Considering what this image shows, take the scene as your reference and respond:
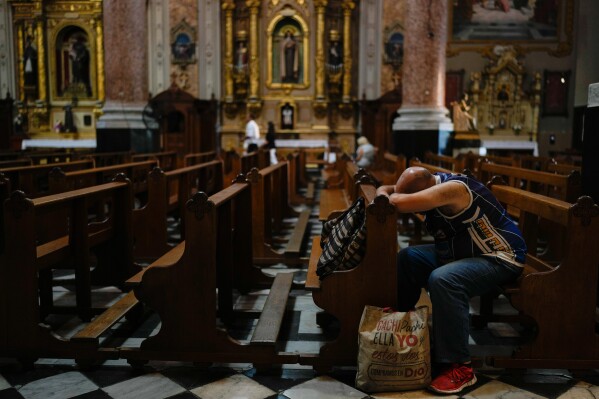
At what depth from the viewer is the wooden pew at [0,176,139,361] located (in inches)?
131

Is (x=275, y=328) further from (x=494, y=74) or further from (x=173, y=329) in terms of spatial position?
(x=494, y=74)

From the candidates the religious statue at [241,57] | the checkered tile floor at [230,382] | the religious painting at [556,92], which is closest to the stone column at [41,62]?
the religious statue at [241,57]

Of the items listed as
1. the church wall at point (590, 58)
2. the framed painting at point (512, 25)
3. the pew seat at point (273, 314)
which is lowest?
the pew seat at point (273, 314)

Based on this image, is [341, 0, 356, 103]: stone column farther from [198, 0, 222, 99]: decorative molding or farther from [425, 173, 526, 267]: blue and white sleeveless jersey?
[425, 173, 526, 267]: blue and white sleeveless jersey

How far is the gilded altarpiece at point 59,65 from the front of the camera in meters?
21.8

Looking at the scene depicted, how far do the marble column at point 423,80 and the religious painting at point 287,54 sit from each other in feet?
30.8

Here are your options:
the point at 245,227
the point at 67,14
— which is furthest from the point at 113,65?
the point at 67,14

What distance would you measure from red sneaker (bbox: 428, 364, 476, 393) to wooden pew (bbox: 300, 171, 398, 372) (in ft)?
1.45

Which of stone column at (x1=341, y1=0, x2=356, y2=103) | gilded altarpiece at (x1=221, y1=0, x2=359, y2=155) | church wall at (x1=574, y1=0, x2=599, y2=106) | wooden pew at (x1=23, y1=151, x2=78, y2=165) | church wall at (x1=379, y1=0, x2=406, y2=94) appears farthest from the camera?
gilded altarpiece at (x1=221, y1=0, x2=359, y2=155)

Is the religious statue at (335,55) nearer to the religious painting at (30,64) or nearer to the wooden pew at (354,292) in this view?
the religious painting at (30,64)

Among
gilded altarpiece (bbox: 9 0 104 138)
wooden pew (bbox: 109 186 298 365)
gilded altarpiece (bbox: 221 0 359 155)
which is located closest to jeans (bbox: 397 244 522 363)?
wooden pew (bbox: 109 186 298 365)

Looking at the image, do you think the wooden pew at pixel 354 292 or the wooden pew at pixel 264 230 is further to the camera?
the wooden pew at pixel 264 230

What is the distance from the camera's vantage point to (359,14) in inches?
795

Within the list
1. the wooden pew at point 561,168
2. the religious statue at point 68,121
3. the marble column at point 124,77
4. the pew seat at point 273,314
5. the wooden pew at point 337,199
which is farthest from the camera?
the religious statue at point 68,121
